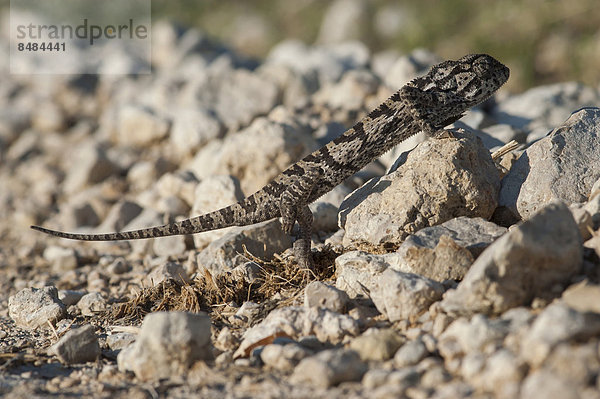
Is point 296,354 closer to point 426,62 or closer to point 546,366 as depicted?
point 546,366

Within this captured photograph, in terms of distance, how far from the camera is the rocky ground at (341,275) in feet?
10.5

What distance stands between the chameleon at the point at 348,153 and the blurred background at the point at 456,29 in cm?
617

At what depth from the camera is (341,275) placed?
4562mm

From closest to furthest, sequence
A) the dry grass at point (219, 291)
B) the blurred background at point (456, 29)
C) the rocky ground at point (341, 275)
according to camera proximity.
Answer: the rocky ground at point (341, 275)
the dry grass at point (219, 291)
the blurred background at point (456, 29)

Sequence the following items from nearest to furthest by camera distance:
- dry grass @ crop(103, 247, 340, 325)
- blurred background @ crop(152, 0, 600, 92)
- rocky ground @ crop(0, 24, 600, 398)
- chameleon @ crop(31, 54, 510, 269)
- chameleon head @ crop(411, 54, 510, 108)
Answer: rocky ground @ crop(0, 24, 600, 398)
dry grass @ crop(103, 247, 340, 325)
chameleon @ crop(31, 54, 510, 269)
chameleon head @ crop(411, 54, 510, 108)
blurred background @ crop(152, 0, 600, 92)

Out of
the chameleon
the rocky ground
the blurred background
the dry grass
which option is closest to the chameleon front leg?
the chameleon

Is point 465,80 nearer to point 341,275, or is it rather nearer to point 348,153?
point 348,153

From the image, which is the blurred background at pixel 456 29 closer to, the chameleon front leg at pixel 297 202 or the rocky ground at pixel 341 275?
the rocky ground at pixel 341 275

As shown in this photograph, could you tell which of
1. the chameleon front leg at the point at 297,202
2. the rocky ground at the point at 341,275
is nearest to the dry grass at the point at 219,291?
the rocky ground at the point at 341,275

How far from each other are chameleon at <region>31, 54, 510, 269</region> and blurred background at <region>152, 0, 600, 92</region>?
6171 millimetres

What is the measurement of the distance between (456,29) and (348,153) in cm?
948

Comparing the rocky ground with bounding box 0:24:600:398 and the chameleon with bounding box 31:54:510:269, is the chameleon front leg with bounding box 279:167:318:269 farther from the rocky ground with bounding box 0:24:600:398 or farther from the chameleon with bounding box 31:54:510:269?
the rocky ground with bounding box 0:24:600:398

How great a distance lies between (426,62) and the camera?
9.62 meters

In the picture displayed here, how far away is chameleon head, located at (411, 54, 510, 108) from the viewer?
19.1ft
